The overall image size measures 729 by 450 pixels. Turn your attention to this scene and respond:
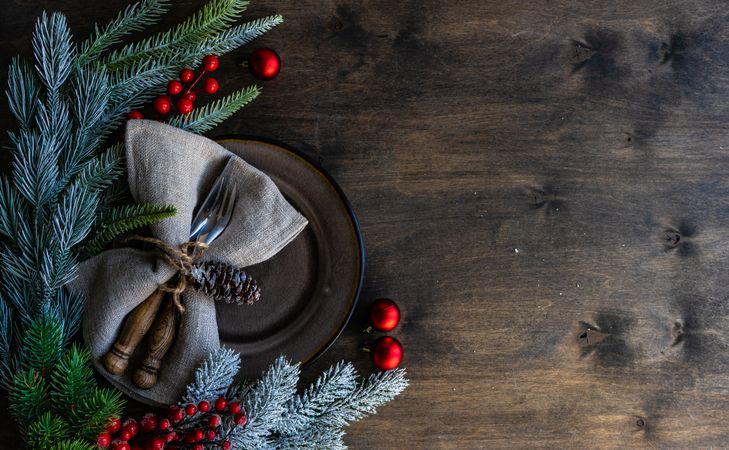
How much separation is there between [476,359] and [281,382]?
34 cm

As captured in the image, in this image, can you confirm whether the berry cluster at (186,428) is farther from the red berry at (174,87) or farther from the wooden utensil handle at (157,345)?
the red berry at (174,87)

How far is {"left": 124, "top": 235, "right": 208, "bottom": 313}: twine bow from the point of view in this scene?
0.88 metres

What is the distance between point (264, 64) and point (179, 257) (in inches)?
13.2

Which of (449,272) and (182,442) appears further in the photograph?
(449,272)

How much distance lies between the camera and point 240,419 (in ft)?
2.78

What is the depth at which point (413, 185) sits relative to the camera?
1041 mm

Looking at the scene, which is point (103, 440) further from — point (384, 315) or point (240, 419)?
point (384, 315)

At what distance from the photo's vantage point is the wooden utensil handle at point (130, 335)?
2.93ft

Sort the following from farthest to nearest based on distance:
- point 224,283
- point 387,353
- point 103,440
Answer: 1. point 387,353
2. point 224,283
3. point 103,440

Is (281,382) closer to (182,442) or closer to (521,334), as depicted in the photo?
(182,442)

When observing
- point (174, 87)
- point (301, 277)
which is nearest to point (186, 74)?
point (174, 87)

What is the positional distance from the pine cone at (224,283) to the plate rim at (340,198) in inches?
5.6

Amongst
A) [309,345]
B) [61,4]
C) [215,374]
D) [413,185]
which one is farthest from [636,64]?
[61,4]

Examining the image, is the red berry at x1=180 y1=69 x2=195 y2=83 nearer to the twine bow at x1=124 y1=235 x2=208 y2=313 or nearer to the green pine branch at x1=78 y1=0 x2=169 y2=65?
the green pine branch at x1=78 y1=0 x2=169 y2=65
